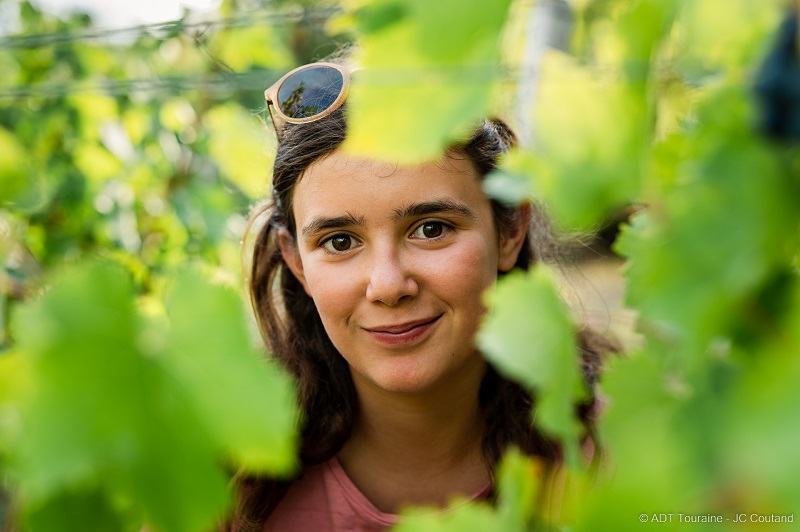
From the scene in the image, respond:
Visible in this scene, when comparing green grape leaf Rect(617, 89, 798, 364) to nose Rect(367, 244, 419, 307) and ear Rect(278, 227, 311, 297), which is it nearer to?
nose Rect(367, 244, 419, 307)

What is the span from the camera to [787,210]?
1.01 ft

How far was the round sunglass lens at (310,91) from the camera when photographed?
3.74 feet

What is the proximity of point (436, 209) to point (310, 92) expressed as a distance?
0.26 m

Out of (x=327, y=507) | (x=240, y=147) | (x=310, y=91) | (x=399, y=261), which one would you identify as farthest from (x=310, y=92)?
(x=240, y=147)

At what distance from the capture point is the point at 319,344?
1535 mm

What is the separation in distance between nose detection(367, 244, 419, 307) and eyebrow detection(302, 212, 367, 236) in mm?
56

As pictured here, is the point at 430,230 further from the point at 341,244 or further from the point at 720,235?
the point at 720,235

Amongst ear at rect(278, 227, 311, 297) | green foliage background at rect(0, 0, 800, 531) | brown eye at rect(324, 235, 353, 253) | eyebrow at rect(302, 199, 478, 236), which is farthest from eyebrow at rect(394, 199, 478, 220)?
green foliage background at rect(0, 0, 800, 531)

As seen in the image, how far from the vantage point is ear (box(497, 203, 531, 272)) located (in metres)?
1.37

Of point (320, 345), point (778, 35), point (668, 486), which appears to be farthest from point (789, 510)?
point (320, 345)

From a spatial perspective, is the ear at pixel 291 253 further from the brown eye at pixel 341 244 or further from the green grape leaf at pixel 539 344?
the green grape leaf at pixel 539 344

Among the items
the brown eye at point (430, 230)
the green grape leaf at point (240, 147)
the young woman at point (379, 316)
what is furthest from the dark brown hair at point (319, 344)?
the green grape leaf at point (240, 147)

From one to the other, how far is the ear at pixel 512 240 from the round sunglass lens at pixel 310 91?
0.39m

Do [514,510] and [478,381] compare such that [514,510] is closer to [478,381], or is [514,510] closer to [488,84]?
[488,84]
